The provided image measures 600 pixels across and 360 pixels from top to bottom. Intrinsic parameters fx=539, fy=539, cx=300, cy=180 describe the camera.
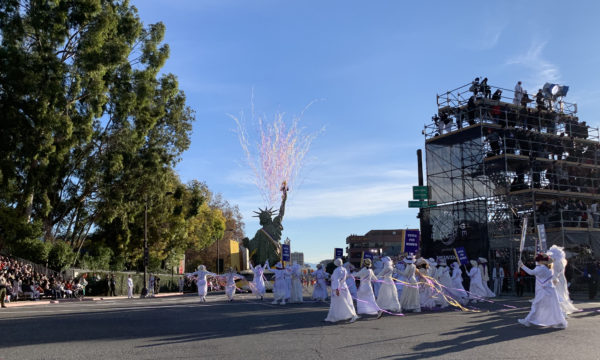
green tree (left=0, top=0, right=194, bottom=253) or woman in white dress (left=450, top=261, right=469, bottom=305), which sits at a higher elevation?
green tree (left=0, top=0, right=194, bottom=253)

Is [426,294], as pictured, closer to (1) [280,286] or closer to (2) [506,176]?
(1) [280,286]

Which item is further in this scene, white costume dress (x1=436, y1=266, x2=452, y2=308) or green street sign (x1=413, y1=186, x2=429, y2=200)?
green street sign (x1=413, y1=186, x2=429, y2=200)

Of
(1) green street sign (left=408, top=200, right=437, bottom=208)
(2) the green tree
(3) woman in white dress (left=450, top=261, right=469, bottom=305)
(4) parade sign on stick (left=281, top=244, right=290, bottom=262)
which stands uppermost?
(2) the green tree

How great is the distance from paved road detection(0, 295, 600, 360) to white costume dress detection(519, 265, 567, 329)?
384 millimetres

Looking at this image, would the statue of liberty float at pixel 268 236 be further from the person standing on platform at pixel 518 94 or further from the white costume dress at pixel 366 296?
the white costume dress at pixel 366 296

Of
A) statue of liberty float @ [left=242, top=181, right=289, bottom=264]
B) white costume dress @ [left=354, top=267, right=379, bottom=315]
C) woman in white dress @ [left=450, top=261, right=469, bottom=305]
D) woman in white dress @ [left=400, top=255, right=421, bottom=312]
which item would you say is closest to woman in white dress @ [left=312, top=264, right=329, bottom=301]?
woman in white dress @ [left=450, top=261, right=469, bottom=305]

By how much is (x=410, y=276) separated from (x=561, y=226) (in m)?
16.5

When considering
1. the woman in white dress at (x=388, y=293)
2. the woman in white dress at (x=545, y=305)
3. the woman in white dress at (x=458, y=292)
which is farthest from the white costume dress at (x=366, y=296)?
the woman in white dress at (x=458, y=292)

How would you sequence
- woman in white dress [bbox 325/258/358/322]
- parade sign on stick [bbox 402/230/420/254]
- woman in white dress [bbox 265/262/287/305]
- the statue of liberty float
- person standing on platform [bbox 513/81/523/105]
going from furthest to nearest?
the statue of liberty float
person standing on platform [bbox 513/81/523/105]
woman in white dress [bbox 265/262/287/305]
parade sign on stick [bbox 402/230/420/254]
woman in white dress [bbox 325/258/358/322]

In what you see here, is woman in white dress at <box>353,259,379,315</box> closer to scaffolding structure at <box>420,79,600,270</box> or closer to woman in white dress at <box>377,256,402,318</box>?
woman in white dress at <box>377,256,402,318</box>

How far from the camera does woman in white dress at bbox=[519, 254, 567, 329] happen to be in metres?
12.3

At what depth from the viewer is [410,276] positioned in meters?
17.3

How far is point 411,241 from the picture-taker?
78.6 feet

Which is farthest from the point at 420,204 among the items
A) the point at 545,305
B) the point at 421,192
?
the point at 545,305
